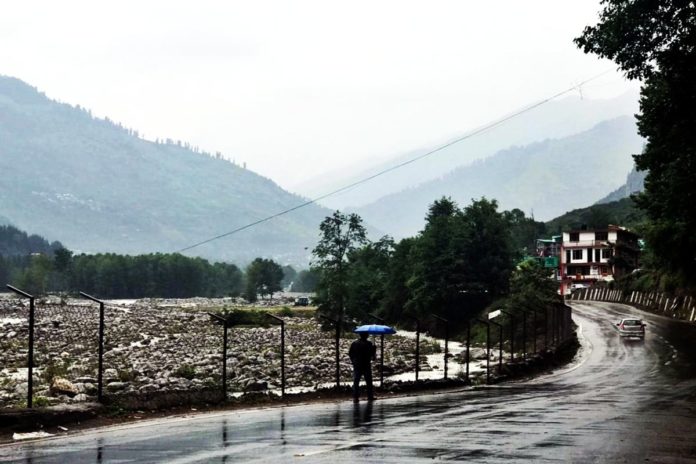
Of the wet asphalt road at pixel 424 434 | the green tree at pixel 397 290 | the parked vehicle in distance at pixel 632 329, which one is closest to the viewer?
the wet asphalt road at pixel 424 434

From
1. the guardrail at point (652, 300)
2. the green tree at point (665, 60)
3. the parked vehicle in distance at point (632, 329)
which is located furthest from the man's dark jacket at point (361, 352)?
the guardrail at point (652, 300)

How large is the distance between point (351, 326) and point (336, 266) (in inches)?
333

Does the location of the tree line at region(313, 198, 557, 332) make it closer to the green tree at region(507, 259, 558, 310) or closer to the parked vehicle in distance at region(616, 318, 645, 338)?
the green tree at region(507, 259, 558, 310)

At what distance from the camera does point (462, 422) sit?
1764cm

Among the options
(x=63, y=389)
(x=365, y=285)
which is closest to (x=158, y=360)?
(x=63, y=389)

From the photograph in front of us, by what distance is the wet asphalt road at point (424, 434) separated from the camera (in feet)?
41.4

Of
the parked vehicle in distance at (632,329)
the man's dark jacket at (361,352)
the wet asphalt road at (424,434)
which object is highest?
the man's dark jacket at (361,352)

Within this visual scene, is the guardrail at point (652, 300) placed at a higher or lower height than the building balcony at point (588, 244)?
lower

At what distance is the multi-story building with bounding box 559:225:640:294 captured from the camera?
15275cm

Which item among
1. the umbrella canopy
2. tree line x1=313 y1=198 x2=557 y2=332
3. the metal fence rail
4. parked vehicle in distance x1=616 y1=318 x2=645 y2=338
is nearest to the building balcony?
tree line x1=313 y1=198 x2=557 y2=332

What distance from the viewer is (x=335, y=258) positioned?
351 feet

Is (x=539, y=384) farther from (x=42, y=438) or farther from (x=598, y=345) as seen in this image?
(x=598, y=345)

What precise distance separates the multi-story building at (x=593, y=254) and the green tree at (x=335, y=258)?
192 ft

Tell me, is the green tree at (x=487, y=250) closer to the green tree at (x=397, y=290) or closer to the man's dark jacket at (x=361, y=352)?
the green tree at (x=397, y=290)
